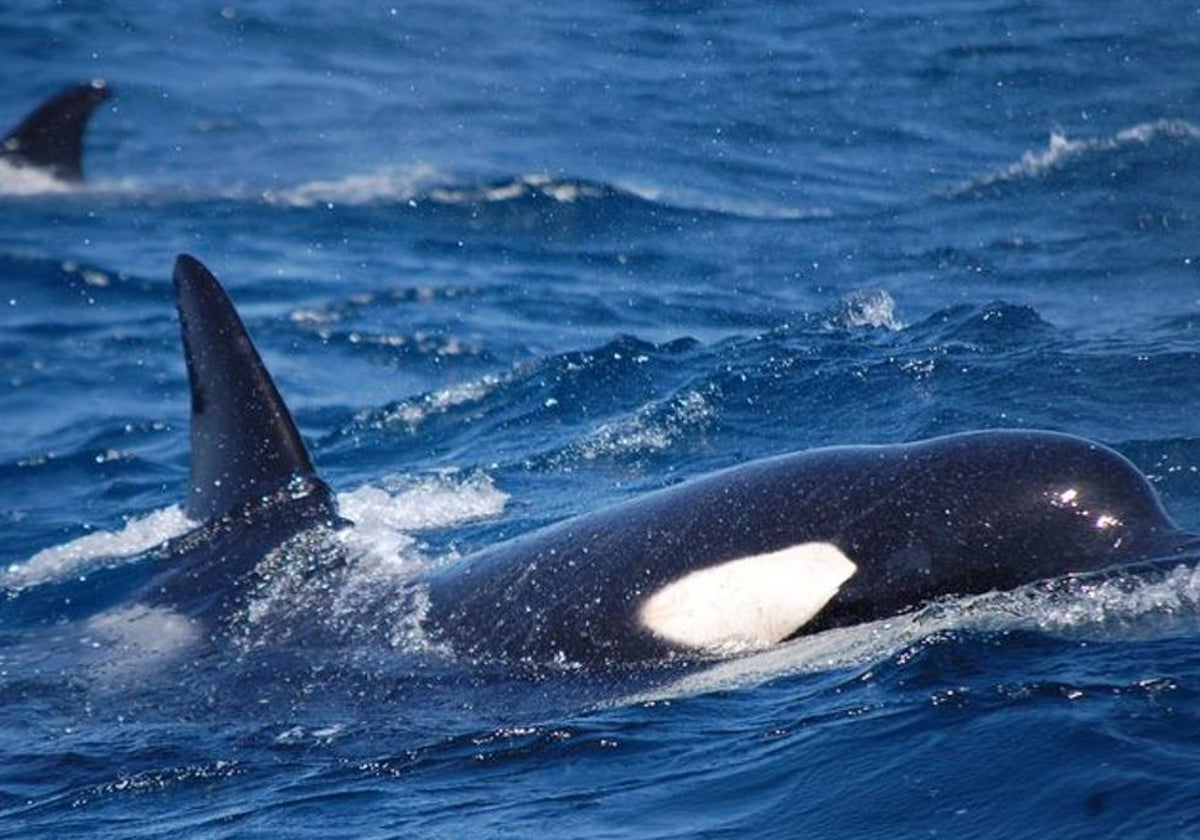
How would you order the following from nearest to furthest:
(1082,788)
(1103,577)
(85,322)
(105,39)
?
1. (1082,788)
2. (1103,577)
3. (85,322)
4. (105,39)

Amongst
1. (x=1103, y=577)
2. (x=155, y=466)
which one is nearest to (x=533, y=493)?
(x=155, y=466)

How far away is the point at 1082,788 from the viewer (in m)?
5.73

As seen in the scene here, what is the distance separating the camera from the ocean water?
6.51 metres

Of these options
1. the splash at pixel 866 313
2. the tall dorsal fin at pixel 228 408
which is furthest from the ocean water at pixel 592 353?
the tall dorsal fin at pixel 228 408

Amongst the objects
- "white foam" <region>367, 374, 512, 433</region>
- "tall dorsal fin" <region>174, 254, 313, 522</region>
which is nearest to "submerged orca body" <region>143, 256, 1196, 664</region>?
"tall dorsal fin" <region>174, 254, 313, 522</region>

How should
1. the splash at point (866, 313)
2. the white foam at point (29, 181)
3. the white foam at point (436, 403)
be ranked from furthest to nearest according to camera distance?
1. the white foam at point (29, 181)
2. the splash at point (866, 313)
3. the white foam at point (436, 403)

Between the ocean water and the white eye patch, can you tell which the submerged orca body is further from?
the ocean water

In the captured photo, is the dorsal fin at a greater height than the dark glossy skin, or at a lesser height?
greater

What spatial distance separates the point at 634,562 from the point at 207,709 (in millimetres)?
1752

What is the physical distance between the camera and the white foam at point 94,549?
1116 centimetres

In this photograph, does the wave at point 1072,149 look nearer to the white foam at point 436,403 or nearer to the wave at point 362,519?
the white foam at point 436,403

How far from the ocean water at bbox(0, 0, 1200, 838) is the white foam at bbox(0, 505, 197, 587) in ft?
0.18

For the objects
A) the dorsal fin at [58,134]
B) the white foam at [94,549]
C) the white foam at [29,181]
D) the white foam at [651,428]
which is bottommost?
the white foam at [94,549]

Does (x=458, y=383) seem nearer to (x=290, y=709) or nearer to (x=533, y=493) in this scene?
(x=533, y=493)
